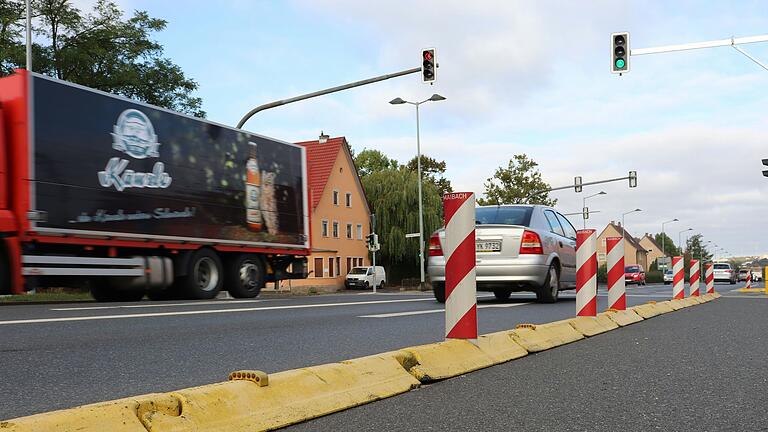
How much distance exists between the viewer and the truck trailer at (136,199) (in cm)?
1255

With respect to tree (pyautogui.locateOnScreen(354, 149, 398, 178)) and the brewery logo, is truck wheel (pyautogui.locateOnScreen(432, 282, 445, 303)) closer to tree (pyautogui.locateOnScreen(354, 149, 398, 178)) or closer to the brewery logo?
the brewery logo

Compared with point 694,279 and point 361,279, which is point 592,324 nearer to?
point 694,279

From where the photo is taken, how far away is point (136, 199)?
14680 mm

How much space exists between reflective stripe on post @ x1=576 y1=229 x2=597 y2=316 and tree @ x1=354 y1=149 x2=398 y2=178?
73.3 meters

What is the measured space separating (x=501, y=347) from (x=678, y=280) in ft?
33.3

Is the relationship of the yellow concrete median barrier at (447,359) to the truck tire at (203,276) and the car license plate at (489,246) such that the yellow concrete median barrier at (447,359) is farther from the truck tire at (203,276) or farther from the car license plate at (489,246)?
the truck tire at (203,276)

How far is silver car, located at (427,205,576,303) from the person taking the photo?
1248 centimetres

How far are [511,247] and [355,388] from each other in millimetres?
8762

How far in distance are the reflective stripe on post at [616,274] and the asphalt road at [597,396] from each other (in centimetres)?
281

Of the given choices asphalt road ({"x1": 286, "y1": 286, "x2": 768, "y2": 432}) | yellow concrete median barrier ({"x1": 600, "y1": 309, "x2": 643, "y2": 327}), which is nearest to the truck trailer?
yellow concrete median barrier ({"x1": 600, "y1": 309, "x2": 643, "y2": 327})

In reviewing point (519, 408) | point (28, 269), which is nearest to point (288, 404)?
point (519, 408)

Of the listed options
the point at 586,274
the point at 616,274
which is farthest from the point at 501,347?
the point at 616,274

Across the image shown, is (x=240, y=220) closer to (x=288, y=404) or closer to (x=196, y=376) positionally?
(x=196, y=376)

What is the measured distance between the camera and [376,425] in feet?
11.5
